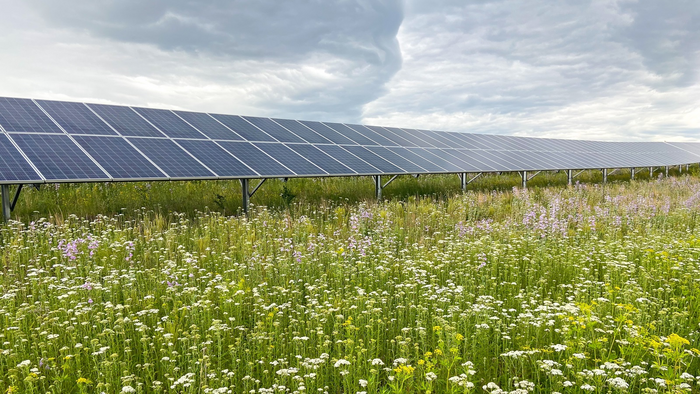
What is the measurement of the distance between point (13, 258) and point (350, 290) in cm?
587

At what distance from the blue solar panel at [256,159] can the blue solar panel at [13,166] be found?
5.03 m

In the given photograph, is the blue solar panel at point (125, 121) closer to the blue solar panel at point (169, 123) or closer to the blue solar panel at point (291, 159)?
the blue solar panel at point (169, 123)

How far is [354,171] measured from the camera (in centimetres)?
1378

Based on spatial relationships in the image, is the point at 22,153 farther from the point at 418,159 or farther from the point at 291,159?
the point at 418,159

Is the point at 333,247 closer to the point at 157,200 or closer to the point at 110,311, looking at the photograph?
the point at 110,311

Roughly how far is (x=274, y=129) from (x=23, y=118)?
8.31 metres

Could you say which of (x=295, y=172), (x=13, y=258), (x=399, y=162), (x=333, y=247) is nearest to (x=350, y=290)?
(x=333, y=247)

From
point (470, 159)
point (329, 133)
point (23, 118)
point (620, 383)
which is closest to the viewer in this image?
point (620, 383)

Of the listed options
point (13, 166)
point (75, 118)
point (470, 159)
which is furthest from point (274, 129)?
point (13, 166)

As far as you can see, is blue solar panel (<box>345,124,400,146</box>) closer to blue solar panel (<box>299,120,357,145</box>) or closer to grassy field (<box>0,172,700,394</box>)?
blue solar panel (<box>299,120,357,145</box>)

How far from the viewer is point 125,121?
14.2 m

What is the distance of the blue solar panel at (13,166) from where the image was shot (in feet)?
28.9

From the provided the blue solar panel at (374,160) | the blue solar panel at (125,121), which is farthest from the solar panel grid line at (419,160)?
the blue solar panel at (125,121)

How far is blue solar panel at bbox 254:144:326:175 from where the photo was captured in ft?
42.5
